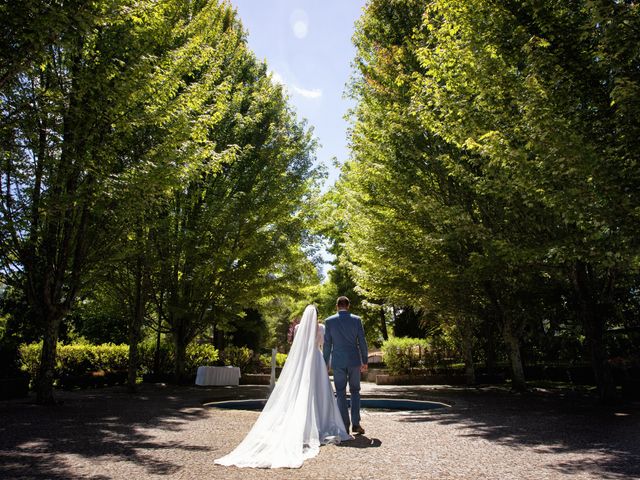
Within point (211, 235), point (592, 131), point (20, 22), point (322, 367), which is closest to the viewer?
point (20, 22)

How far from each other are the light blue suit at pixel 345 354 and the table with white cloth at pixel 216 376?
35.5 ft

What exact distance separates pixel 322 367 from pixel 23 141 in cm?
858

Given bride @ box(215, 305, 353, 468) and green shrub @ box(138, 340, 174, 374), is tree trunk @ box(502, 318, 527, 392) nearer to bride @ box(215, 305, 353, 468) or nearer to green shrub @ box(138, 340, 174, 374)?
bride @ box(215, 305, 353, 468)

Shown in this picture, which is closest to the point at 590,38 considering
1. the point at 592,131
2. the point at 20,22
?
the point at 592,131

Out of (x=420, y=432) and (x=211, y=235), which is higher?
(x=211, y=235)

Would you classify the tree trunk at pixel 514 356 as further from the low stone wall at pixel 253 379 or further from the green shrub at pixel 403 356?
the low stone wall at pixel 253 379

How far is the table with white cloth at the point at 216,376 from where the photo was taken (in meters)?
16.7

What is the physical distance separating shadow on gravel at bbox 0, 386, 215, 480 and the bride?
2.76 ft

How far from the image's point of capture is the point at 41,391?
9.76 metres

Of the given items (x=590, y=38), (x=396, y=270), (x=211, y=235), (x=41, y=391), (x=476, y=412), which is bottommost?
(x=476, y=412)

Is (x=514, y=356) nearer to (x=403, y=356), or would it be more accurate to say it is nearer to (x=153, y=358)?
(x=403, y=356)

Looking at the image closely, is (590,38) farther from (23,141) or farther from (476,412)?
(23,141)

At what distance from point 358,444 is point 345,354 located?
4.70 ft

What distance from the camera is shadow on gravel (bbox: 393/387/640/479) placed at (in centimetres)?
500
